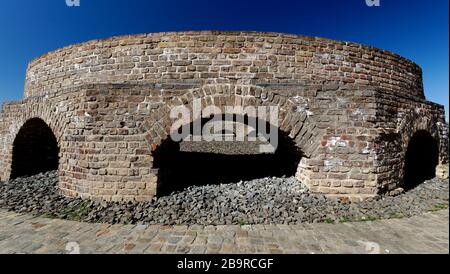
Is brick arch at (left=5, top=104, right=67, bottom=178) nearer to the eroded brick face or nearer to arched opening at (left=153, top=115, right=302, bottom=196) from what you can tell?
the eroded brick face

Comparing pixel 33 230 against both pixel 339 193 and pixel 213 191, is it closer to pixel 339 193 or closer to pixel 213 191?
pixel 213 191

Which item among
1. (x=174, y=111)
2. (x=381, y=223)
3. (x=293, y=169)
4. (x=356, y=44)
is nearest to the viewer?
(x=381, y=223)

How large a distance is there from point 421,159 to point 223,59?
7.61 m

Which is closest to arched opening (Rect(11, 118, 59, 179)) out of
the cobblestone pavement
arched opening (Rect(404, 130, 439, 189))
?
the cobblestone pavement

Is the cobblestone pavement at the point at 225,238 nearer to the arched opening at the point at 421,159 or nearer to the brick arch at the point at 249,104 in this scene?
the brick arch at the point at 249,104

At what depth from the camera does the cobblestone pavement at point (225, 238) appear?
342 centimetres

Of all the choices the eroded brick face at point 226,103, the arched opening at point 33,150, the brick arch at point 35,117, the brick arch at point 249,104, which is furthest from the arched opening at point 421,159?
the arched opening at point 33,150

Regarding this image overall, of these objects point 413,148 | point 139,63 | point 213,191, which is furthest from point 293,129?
point 413,148

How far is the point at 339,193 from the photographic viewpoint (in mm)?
5215

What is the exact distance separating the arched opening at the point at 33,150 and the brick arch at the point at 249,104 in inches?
173

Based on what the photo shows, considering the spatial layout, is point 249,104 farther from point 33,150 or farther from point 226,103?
point 33,150

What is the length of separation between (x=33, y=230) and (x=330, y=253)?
4.74 meters

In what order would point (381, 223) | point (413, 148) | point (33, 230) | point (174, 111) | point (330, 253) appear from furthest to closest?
1. point (413, 148)
2. point (174, 111)
3. point (381, 223)
4. point (33, 230)
5. point (330, 253)

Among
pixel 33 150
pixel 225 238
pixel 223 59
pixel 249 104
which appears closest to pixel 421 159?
pixel 249 104
